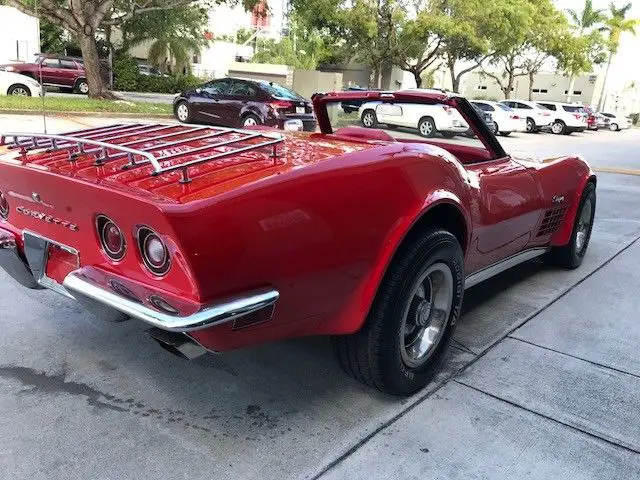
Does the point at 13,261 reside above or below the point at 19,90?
above

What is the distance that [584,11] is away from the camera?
4525cm

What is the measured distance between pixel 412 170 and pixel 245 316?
103 cm

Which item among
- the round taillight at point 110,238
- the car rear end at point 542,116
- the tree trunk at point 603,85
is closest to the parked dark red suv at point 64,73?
the car rear end at point 542,116

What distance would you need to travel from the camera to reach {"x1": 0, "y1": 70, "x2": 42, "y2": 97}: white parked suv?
732 inches

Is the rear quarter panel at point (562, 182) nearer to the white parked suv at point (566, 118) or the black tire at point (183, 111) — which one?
the black tire at point (183, 111)

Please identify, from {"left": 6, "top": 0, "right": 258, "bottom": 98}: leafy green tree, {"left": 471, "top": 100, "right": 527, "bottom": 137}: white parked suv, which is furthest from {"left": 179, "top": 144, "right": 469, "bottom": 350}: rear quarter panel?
{"left": 471, "top": 100, "right": 527, "bottom": 137}: white parked suv

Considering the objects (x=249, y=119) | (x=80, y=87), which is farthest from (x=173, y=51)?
(x=249, y=119)

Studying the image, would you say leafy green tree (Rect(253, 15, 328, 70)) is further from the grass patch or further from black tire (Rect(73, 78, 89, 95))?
the grass patch

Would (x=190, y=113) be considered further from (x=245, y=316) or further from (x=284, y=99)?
(x=245, y=316)

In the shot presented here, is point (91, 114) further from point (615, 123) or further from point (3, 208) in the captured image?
point (615, 123)

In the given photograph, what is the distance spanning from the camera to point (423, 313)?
288 cm

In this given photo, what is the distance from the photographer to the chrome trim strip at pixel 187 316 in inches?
77.0

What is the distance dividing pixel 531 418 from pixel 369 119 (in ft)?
6.94

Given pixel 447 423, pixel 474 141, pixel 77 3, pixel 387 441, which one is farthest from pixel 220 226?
pixel 77 3
